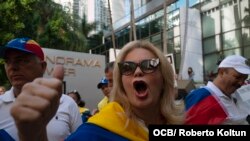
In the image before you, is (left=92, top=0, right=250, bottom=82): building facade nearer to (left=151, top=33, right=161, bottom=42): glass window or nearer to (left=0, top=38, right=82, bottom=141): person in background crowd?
(left=151, top=33, right=161, bottom=42): glass window

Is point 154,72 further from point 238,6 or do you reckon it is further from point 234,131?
point 238,6

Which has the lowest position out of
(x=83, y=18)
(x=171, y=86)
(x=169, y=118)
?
(x=169, y=118)

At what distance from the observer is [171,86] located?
2.88m

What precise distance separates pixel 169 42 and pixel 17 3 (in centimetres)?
1110

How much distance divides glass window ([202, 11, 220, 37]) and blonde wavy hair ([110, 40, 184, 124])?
771 inches

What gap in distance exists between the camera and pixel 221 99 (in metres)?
4.39

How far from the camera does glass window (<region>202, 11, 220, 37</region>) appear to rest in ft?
72.0

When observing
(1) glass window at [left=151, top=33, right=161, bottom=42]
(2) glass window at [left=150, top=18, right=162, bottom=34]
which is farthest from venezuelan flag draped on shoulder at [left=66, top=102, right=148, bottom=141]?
(2) glass window at [left=150, top=18, right=162, bottom=34]

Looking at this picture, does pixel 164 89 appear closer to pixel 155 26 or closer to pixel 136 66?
pixel 136 66

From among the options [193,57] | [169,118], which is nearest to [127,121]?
[169,118]

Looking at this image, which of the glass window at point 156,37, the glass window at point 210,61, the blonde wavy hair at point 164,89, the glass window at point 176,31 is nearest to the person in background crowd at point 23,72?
the blonde wavy hair at point 164,89

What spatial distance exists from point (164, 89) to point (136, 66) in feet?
0.98

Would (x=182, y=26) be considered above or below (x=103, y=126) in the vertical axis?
above

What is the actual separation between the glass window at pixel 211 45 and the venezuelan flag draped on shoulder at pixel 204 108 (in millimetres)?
17897
